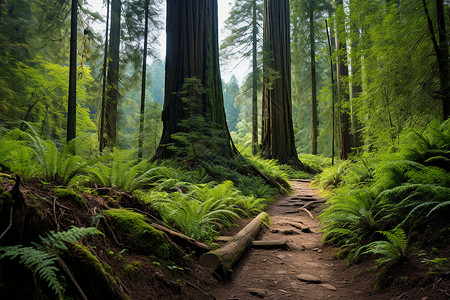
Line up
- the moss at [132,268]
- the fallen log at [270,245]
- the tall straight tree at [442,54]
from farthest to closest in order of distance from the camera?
the tall straight tree at [442,54] < the fallen log at [270,245] < the moss at [132,268]

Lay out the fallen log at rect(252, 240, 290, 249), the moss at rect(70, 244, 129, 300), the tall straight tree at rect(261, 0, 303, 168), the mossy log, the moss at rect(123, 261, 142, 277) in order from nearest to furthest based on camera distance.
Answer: the moss at rect(70, 244, 129, 300), the moss at rect(123, 261, 142, 277), the mossy log, the fallen log at rect(252, 240, 290, 249), the tall straight tree at rect(261, 0, 303, 168)

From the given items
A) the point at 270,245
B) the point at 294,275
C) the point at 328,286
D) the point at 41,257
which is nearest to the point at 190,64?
the point at 270,245

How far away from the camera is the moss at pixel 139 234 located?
2.24 m

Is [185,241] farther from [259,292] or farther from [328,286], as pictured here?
[328,286]

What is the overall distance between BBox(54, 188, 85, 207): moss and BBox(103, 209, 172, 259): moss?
24cm

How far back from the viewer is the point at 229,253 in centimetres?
290

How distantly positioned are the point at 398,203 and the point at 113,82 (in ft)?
39.5

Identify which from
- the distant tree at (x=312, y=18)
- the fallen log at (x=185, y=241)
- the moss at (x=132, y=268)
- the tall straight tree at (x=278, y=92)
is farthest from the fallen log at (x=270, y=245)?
the distant tree at (x=312, y=18)

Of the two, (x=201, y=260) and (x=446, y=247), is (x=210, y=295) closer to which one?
(x=201, y=260)

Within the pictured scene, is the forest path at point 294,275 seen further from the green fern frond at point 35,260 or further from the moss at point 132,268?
the green fern frond at point 35,260

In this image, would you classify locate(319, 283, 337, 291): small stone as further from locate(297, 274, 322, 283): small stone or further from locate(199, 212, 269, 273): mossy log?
locate(199, 212, 269, 273): mossy log

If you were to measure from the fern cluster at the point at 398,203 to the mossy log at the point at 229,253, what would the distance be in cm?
120

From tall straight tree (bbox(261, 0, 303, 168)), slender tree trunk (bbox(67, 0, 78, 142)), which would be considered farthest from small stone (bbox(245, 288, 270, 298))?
tall straight tree (bbox(261, 0, 303, 168))

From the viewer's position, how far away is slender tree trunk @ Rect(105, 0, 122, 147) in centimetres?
1145
